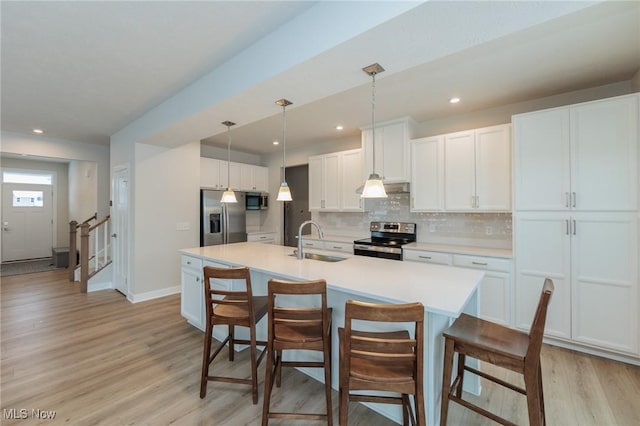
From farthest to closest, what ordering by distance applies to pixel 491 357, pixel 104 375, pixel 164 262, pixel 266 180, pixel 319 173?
pixel 266 180, pixel 319 173, pixel 164 262, pixel 104 375, pixel 491 357

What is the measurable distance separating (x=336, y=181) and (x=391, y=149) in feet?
3.63

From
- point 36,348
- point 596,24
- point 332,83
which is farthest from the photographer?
point 36,348

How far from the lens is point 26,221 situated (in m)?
6.85

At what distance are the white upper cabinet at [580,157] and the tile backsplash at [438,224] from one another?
687 mm

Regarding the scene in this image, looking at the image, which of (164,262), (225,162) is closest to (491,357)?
(164,262)

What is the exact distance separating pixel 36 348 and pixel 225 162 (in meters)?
3.61

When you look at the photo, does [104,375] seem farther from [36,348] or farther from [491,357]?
[491,357]

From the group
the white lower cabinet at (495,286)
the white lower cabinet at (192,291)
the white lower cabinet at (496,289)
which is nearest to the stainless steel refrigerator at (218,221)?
the white lower cabinet at (192,291)

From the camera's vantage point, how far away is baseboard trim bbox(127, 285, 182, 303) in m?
4.08

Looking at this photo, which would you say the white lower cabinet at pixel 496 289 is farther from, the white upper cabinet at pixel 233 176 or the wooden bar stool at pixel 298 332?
the white upper cabinet at pixel 233 176

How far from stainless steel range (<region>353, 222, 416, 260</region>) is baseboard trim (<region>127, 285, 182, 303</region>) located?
302 cm

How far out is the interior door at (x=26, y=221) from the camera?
21.6ft

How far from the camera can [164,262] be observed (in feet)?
14.3

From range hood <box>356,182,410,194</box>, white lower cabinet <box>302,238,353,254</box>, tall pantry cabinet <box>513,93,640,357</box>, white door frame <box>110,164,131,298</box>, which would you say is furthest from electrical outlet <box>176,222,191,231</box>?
tall pantry cabinet <box>513,93,640,357</box>
